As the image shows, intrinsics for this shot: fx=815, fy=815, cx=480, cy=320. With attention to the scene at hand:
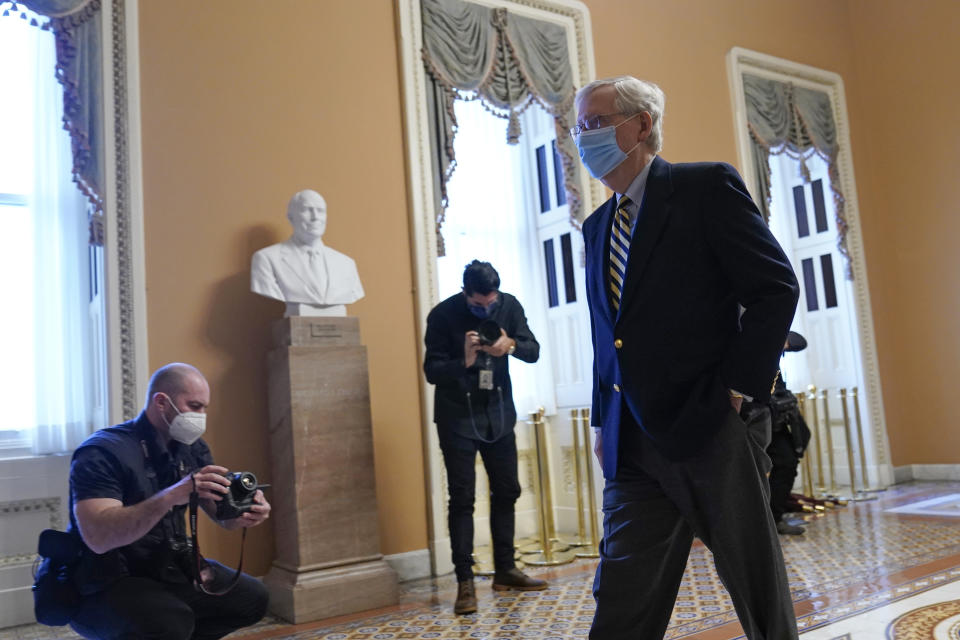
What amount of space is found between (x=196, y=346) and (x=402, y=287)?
1294 millimetres

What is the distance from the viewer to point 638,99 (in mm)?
1943

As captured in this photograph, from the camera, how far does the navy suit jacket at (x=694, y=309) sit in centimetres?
169

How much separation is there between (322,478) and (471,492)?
742 mm

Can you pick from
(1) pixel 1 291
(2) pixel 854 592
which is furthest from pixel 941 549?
(1) pixel 1 291

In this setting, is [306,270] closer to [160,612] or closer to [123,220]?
[123,220]

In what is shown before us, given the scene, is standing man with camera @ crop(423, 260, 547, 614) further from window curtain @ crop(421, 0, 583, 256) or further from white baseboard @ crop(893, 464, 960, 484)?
white baseboard @ crop(893, 464, 960, 484)

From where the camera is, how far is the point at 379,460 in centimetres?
483

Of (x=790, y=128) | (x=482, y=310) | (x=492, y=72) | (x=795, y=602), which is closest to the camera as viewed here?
(x=795, y=602)

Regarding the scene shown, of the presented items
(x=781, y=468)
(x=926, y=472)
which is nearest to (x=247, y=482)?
(x=781, y=468)

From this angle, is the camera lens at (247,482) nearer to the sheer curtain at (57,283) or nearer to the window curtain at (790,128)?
the sheer curtain at (57,283)

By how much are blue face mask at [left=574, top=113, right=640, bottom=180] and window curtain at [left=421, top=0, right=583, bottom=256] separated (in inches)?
127

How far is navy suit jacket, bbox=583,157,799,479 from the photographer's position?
1.69m

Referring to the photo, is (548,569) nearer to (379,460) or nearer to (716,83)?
(379,460)

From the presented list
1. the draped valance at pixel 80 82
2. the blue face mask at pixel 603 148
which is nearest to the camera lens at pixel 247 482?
the blue face mask at pixel 603 148
